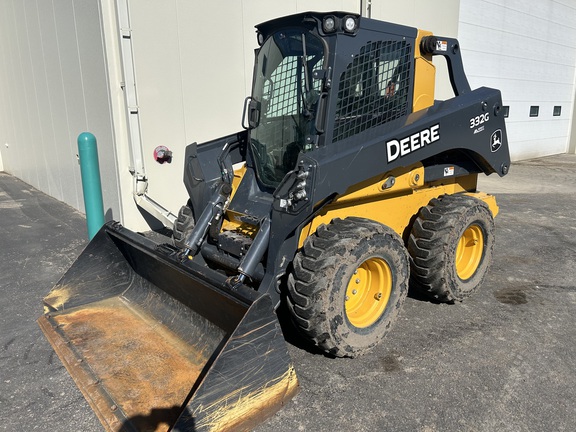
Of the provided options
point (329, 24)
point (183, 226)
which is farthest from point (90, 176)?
point (329, 24)

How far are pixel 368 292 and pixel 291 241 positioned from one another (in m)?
0.73

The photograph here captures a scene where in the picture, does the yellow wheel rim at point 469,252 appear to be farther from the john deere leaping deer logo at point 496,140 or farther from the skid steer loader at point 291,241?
the john deere leaping deer logo at point 496,140

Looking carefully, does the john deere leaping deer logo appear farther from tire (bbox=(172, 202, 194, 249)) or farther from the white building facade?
the white building facade

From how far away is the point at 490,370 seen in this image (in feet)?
10.2

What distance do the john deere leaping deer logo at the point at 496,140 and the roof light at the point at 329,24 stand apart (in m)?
1.88

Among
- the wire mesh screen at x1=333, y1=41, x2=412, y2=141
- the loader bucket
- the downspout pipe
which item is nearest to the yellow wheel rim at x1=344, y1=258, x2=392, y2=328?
the loader bucket

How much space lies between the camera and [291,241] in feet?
10.2

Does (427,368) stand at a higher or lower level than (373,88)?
lower

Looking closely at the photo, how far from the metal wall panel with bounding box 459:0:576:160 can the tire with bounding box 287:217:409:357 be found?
31.3ft

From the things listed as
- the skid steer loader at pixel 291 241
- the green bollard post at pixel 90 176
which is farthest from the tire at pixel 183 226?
the green bollard post at pixel 90 176

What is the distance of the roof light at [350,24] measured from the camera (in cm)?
314

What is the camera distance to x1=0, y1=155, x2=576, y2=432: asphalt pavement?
2643 millimetres

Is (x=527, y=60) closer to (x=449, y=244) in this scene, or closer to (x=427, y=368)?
(x=449, y=244)

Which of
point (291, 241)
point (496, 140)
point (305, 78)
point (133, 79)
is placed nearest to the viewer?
point (291, 241)
